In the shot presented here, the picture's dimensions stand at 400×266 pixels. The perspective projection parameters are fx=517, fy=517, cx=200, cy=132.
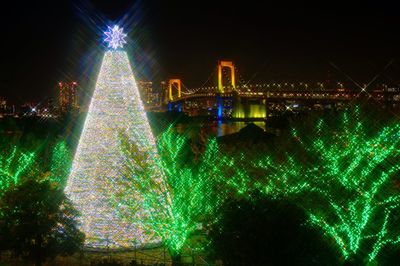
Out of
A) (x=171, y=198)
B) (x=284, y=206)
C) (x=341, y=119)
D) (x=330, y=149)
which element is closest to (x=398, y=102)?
(x=341, y=119)

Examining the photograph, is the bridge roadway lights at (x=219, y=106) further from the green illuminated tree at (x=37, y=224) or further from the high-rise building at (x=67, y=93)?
the green illuminated tree at (x=37, y=224)

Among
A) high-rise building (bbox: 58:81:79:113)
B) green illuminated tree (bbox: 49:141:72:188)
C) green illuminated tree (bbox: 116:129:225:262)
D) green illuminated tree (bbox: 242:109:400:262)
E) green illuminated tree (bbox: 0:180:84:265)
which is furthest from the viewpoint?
high-rise building (bbox: 58:81:79:113)

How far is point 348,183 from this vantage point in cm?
1314

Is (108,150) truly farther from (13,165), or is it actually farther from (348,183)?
(13,165)

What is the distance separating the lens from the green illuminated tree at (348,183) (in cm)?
1224

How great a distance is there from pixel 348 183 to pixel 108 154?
6.08 m

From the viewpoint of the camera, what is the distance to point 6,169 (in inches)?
673

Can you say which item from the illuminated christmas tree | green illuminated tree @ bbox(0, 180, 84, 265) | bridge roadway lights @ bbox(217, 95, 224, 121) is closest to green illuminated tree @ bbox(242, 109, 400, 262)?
the illuminated christmas tree

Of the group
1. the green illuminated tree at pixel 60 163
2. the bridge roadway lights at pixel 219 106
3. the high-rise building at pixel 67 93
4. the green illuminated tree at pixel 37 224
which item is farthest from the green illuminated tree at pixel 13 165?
the high-rise building at pixel 67 93

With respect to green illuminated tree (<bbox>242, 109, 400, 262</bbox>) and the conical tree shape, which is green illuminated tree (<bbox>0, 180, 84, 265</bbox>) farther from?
green illuminated tree (<bbox>242, 109, 400, 262</bbox>)

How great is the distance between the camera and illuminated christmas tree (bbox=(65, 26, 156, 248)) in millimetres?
12469

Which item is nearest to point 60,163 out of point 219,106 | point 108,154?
point 108,154

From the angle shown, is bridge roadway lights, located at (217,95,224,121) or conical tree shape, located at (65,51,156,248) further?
bridge roadway lights, located at (217,95,224,121)

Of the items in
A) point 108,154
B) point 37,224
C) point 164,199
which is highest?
point 108,154
